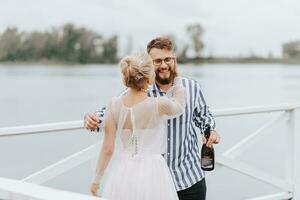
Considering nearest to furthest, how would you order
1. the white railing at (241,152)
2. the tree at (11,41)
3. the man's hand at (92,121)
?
1. the man's hand at (92,121)
2. the white railing at (241,152)
3. the tree at (11,41)

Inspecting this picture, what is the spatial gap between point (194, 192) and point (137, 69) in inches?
31.4

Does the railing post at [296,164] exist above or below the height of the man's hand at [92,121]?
below

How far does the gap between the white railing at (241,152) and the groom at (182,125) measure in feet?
1.81

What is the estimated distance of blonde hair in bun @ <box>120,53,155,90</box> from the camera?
2.32 m

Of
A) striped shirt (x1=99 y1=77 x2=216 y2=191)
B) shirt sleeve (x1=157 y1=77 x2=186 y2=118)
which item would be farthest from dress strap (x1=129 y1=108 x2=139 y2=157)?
striped shirt (x1=99 y1=77 x2=216 y2=191)

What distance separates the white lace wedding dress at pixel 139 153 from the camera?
246 centimetres

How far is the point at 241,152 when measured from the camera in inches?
162

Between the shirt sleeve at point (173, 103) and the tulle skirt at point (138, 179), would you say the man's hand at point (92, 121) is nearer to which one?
the tulle skirt at point (138, 179)

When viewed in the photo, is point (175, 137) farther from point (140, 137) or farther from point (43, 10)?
point (43, 10)

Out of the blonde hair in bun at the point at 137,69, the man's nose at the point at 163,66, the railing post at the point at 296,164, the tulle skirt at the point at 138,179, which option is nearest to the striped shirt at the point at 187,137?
the man's nose at the point at 163,66

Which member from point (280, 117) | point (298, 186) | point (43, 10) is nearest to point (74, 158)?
point (280, 117)

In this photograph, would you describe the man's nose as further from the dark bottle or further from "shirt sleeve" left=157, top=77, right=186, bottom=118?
the dark bottle

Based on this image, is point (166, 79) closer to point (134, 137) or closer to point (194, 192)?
point (134, 137)

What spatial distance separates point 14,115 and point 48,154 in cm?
1677
